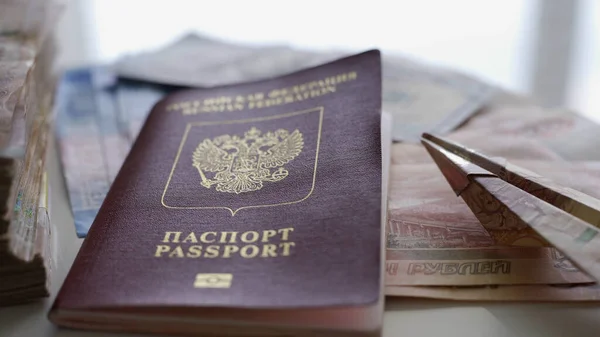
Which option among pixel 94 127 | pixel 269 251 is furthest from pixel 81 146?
pixel 269 251

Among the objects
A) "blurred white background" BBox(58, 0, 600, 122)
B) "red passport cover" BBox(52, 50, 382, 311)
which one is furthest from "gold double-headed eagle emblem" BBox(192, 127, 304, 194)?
"blurred white background" BBox(58, 0, 600, 122)

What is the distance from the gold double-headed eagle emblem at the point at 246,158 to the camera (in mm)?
624

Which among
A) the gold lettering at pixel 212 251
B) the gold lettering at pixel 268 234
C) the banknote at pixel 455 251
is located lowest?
the banknote at pixel 455 251

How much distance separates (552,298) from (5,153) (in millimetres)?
421

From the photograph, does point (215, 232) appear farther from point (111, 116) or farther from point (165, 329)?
point (111, 116)

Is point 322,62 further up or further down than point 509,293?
further up

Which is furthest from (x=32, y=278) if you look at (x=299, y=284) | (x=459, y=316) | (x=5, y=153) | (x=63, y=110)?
(x=63, y=110)

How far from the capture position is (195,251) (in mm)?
536

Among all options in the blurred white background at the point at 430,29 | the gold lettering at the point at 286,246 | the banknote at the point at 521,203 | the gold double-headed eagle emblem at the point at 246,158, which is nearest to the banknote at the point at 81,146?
the gold double-headed eagle emblem at the point at 246,158

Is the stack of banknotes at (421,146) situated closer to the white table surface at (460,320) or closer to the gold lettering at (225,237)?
the white table surface at (460,320)

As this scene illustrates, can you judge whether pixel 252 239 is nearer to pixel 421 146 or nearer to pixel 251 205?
pixel 251 205

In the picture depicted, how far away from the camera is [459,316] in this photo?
0.53 meters

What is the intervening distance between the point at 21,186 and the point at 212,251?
0.16 m

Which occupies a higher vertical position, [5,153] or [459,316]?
[5,153]
